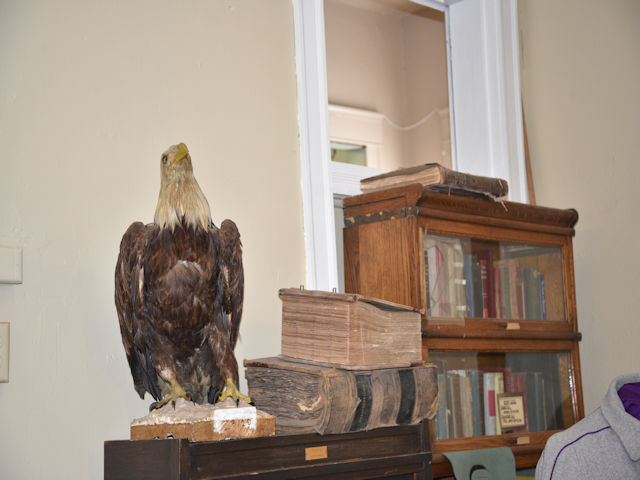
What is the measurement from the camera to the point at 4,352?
172 cm

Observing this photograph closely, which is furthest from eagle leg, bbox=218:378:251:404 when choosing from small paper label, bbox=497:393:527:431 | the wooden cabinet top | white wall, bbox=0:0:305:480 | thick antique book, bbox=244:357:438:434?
small paper label, bbox=497:393:527:431

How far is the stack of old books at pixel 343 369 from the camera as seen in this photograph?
1.73 metres

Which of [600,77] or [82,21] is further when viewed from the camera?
[600,77]

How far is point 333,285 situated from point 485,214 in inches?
22.5

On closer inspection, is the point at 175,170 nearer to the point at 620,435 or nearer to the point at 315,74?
the point at 315,74

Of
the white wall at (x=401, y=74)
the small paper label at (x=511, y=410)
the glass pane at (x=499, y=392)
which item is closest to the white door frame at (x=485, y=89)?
the white wall at (x=401, y=74)

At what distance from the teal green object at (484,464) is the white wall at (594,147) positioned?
0.83m

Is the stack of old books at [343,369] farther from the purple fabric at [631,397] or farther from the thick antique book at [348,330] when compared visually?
the purple fabric at [631,397]

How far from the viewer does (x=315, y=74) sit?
2.45 metres

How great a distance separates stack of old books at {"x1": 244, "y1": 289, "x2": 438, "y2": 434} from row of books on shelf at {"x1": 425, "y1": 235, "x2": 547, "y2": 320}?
0.45 metres

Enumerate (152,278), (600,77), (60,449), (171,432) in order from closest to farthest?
(171,432) → (152,278) → (60,449) → (600,77)

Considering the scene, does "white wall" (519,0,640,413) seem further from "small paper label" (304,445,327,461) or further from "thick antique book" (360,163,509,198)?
"small paper label" (304,445,327,461)

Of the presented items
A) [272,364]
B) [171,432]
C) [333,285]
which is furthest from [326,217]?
[171,432]

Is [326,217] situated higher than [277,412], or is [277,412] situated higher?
[326,217]
